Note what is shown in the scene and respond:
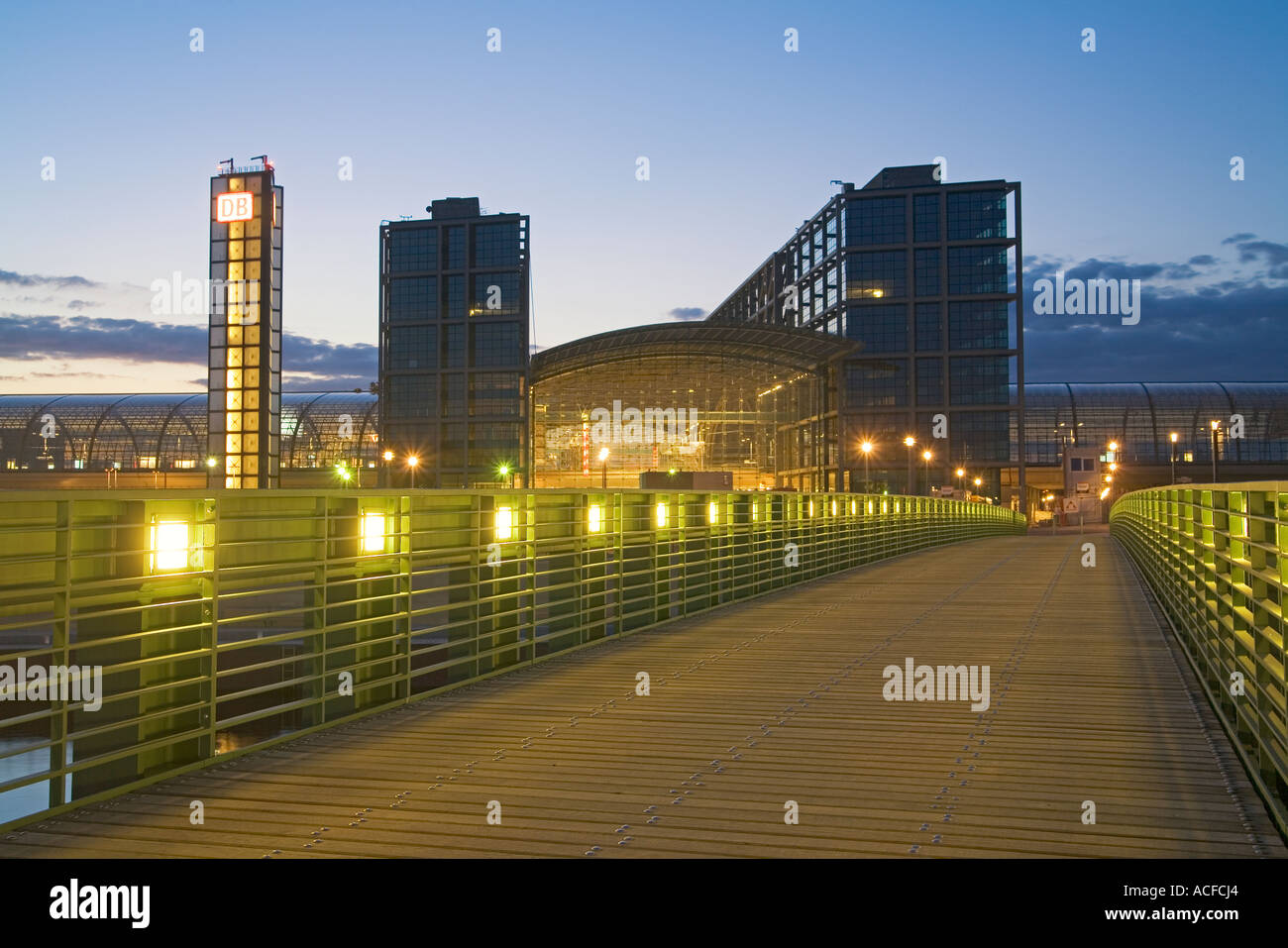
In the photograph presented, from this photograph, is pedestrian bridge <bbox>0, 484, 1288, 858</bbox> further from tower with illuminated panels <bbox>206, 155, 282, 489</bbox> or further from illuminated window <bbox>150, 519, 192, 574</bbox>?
tower with illuminated panels <bbox>206, 155, 282, 489</bbox>

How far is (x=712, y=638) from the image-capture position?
12562 millimetres

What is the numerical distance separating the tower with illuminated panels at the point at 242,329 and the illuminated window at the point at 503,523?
4870 centimetres

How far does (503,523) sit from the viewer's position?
1030 cm

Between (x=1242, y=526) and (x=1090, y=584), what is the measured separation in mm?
13816

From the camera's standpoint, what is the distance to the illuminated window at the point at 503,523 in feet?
33.4

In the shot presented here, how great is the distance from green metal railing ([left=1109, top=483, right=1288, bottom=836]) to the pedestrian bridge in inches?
1.4

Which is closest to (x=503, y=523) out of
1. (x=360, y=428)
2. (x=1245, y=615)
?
(x=1245, y=615)

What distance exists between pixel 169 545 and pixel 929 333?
8521 centimetres

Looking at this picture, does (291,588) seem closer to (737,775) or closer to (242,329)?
(737,775)

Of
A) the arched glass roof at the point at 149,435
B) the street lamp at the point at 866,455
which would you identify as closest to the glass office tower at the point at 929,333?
the street lamp at the point at 866,455

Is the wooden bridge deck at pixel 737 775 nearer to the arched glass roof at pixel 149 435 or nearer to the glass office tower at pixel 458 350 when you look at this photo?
the glass office tower at pixel 458 350

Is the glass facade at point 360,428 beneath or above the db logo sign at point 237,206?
beneath
